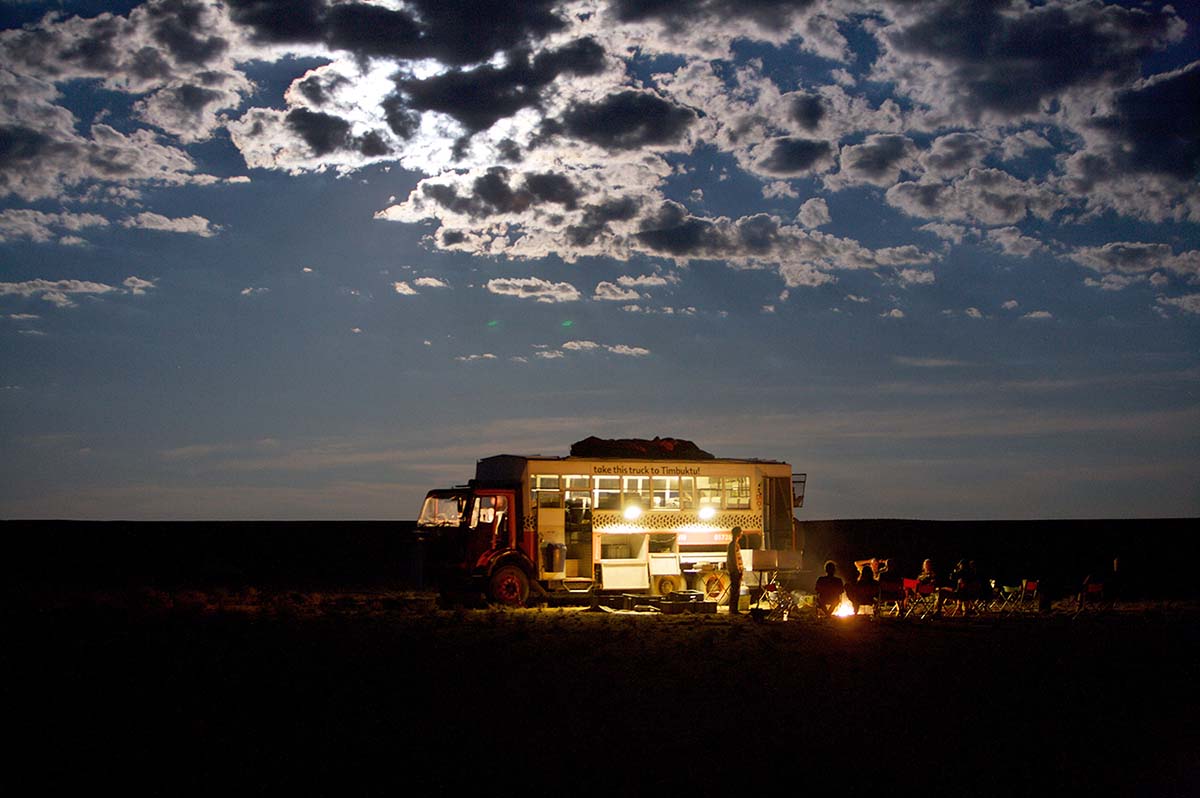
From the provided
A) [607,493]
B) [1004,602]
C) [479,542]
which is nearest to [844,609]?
[1004,602]

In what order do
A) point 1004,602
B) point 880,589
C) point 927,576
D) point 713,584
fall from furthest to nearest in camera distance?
1. point 713,584
2. point 1004,602
3. point 927,576
4. point 880,589

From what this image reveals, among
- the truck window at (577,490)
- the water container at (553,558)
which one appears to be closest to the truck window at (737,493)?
the truck window at (577,490)

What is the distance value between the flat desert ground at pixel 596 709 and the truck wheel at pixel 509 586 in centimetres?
400

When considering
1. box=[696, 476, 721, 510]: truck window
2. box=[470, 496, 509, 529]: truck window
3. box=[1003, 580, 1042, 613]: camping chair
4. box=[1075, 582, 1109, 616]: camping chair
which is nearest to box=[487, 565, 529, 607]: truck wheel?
box=[470, 496, 509, 529]: truck window

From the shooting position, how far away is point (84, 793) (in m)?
8.98

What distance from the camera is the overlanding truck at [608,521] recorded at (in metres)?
24.5

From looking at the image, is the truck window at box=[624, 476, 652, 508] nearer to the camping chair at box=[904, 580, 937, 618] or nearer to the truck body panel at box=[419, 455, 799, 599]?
the truck body panel at box=[419, 455, 799, 599]

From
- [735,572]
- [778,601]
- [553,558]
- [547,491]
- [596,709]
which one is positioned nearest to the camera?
[596,709]

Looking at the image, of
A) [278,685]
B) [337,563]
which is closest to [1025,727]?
[278,685]

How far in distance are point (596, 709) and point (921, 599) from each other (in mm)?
12933

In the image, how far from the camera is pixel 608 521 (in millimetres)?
25844

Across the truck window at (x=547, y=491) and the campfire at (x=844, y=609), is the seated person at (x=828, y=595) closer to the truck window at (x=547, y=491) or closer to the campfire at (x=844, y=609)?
the campfire at (x=844, y=609)

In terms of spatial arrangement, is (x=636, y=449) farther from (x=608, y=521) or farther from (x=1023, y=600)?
(x=1023, y=600)

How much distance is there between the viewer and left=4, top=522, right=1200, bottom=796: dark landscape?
9586 mm
